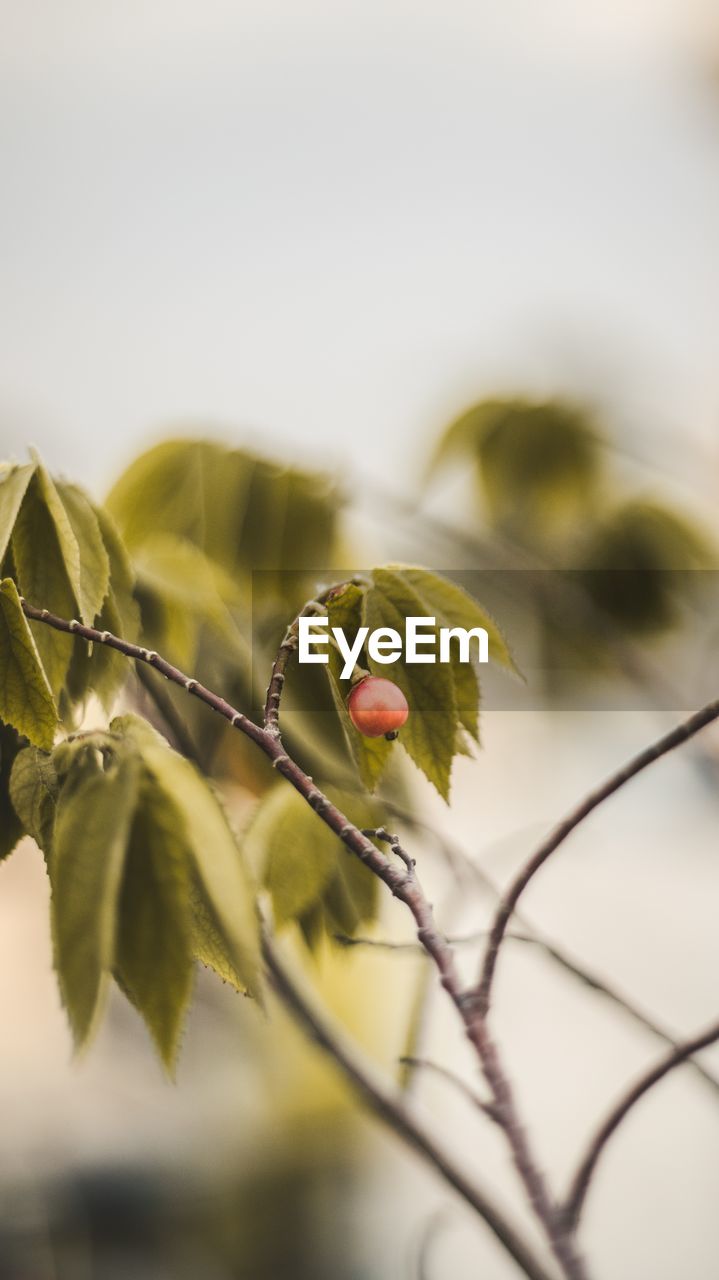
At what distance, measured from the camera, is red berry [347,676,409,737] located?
1.19 ft

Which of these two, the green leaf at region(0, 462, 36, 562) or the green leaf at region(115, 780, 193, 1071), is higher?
the green leaf at region(0, 462, 36, 562)

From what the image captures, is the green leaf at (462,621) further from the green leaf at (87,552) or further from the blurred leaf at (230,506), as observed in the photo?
the blurred leaf at (230,506)

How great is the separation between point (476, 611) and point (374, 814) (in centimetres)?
19

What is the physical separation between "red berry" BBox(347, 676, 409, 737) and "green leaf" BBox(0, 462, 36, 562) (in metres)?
0.16

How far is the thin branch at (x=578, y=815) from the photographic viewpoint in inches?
11.4

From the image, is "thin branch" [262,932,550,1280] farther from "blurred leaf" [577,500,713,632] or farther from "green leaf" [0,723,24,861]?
"blurred leaf" [577,500,713,632]

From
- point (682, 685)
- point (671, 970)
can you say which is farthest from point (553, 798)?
point (671, 970)

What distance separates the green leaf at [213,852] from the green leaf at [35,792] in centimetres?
5

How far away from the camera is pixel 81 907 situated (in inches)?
9.9

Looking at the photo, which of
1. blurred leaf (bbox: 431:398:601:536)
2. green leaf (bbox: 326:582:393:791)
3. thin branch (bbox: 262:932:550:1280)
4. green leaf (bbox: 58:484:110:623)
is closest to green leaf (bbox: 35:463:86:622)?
green leaf (bbox: 58:484:110:623)

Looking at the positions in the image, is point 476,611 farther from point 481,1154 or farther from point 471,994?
point 481,1154

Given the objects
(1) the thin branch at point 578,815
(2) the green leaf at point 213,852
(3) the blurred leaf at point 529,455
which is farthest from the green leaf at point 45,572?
(3) the blurred leaf at point 529,455

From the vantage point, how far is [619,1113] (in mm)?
288

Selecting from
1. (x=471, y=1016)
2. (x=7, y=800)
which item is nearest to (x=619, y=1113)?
(x=471, y=1016)
